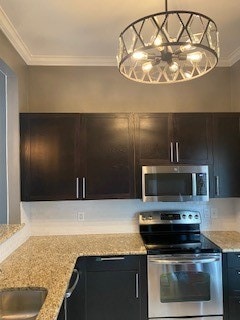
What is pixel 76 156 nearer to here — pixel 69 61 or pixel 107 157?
pixel 107 157

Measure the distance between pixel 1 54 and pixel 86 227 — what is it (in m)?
1.94

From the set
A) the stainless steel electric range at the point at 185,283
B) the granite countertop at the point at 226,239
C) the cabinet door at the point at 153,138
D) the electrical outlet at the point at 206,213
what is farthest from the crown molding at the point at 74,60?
the stainless steel electric range at the point at 185,283

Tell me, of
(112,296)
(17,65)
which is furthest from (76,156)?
(112,296)

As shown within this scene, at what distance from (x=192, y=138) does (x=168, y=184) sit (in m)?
0.54

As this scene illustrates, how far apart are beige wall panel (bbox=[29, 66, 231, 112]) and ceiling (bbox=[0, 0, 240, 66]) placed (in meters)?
0.17

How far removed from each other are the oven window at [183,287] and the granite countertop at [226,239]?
309 mm

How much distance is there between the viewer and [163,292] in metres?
2.54

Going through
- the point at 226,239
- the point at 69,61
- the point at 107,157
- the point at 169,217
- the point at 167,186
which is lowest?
the point at 226,239

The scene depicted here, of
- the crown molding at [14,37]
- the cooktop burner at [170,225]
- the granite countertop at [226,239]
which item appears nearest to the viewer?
the crown molding at [14,37]

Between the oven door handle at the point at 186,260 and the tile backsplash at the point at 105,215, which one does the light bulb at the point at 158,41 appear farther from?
the tile backsplash at the point at 105,215

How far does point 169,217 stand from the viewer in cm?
312

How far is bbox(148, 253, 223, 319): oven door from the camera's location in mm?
2525

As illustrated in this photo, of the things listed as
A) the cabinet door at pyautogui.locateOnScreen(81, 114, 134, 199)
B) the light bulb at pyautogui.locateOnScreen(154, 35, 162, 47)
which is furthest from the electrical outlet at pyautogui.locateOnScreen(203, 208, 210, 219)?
the light bulb at pyautogui.locateOnScreen(154, 35, 162, 47)

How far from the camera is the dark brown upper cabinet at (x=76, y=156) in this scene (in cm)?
284
